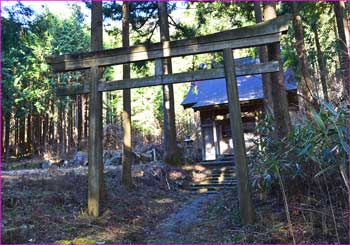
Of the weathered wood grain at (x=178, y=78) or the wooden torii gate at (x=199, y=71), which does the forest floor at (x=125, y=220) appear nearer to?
the wooden torii gate at (x=199, y=71)

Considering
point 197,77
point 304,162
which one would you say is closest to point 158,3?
point 197,77

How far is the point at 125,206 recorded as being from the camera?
7.10 metres

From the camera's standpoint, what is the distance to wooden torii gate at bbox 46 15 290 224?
17.2 ft

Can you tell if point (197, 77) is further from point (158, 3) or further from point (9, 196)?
point (158, 3)

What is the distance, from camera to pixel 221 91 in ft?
55.7

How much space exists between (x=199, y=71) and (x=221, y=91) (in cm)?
1152

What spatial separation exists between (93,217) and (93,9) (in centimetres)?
519

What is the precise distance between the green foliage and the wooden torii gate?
0.53 meters

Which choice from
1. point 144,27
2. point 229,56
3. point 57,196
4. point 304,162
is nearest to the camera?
point 304,162

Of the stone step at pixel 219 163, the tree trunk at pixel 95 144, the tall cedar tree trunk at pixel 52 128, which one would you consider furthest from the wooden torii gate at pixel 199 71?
the tall cedar tree trunk at pixel 52 128

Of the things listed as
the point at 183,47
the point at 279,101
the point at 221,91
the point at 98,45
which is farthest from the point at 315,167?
the point at 221,91

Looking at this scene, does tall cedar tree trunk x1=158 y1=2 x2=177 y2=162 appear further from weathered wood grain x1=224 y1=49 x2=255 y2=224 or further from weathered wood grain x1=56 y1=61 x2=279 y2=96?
weathered wood grain x1=224 y1=49 x2=255 y2=224

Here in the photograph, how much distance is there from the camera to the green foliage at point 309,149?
3619 millimetres

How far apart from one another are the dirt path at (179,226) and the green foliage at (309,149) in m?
1.51
